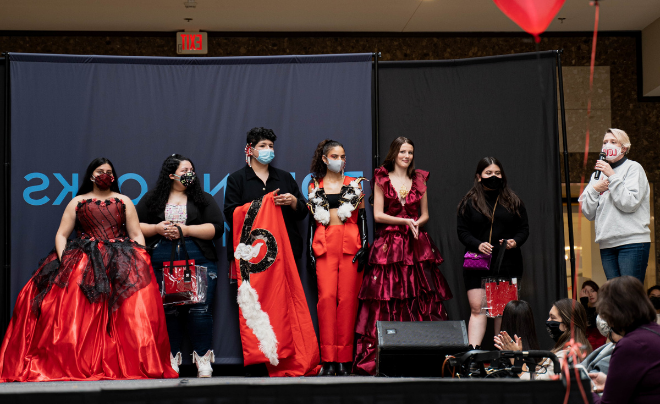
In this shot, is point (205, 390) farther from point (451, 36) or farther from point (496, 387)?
point (451, 36)

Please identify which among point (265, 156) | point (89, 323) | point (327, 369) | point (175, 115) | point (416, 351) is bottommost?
point (327, 369)

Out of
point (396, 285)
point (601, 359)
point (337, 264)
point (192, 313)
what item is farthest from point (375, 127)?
point (601, 359)

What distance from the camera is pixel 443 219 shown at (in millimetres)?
5262

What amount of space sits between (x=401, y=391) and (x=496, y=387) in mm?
299

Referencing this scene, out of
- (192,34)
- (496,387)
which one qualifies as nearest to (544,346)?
(496,387)

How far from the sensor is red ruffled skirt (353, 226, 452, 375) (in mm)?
4668

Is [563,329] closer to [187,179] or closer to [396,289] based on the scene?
[396,289]

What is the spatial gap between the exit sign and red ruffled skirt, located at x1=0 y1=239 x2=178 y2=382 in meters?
3.08

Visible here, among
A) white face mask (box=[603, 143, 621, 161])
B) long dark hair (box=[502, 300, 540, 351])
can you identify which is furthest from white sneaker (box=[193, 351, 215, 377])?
white face mask (box=[603, 143, 621, 161])

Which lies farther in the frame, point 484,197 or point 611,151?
point 484,197

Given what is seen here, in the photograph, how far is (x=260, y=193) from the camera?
4977 mm

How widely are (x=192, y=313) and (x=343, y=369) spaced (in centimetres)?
109

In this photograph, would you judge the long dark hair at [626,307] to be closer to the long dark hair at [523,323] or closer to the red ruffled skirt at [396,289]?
the long dark hair at [523,323]

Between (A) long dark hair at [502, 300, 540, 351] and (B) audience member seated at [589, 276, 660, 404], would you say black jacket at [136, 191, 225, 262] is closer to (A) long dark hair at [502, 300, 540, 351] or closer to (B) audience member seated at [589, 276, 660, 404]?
(A) long dark hair at [502, 300, 540, 351]
